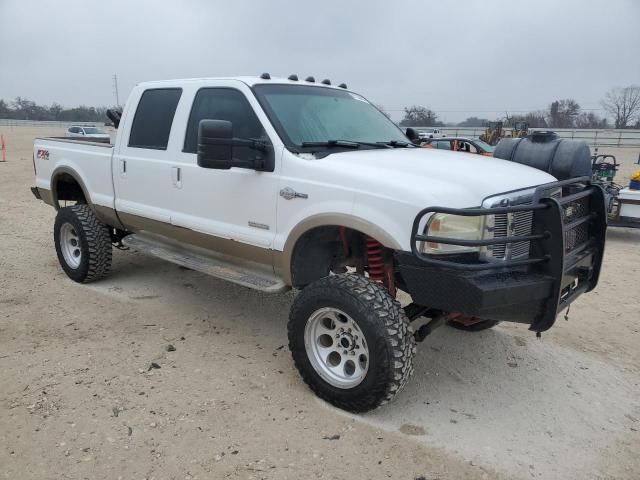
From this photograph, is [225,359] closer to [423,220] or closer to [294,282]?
[294,282]

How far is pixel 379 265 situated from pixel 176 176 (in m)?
1.93

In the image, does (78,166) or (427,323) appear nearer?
(427,323)

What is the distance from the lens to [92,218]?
18.5 feet

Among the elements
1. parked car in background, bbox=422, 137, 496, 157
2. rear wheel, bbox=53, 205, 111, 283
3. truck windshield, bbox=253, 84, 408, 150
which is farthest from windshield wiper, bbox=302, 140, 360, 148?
parked car in background, bbox=422, 137, 496, 157

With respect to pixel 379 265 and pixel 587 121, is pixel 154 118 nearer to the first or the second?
pixel 379 265

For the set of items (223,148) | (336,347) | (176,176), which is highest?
(223,148)

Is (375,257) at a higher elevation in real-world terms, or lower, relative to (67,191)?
lower

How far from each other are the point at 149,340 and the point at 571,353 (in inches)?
139

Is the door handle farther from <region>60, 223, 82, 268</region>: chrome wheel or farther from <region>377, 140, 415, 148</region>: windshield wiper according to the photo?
<region>60, 223, 82, 268</region>: chrome wheel

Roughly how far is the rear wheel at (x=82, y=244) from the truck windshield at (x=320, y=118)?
8.51ft

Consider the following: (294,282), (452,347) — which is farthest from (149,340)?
(452,347)

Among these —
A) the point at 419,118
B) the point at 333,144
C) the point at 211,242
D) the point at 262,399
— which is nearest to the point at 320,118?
the point at 333,144

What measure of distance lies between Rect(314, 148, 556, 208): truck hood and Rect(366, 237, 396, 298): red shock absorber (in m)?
0.54

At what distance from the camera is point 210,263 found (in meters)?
4.46
